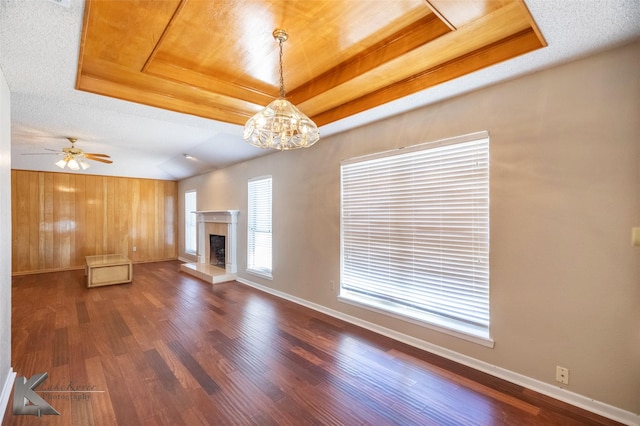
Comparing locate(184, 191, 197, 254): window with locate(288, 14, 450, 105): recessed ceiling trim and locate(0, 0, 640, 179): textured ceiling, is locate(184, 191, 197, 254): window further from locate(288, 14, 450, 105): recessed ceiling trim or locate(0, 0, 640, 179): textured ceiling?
locate(288, 14, 450, 105): recessed ceiling trim

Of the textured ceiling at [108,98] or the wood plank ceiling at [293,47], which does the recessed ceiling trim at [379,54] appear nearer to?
the wood plank ceiling at [293,47]

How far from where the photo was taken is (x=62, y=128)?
4062mm

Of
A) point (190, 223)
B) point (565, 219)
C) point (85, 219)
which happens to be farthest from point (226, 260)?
point (565, 219)

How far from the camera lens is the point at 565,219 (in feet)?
6.82

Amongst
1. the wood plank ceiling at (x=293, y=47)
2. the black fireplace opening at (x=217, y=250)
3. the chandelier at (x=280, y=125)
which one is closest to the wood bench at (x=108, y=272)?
the black fireplace opening at (x=217, y=250)

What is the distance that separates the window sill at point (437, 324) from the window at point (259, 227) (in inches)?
88.7

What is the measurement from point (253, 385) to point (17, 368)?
7.14 ft

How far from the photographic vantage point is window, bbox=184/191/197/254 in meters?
8.31

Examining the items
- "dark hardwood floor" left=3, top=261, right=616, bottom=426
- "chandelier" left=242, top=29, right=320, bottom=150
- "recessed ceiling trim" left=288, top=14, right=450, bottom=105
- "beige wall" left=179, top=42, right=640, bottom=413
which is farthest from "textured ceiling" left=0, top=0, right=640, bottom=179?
"dark hardwood floor" left=3, top=261, right=616, bottom=426

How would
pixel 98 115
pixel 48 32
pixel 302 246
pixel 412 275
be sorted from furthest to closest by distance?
pixel 302 246, pixel 98 115, pixel 412 275, pixel 48 32

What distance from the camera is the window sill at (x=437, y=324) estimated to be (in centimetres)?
250

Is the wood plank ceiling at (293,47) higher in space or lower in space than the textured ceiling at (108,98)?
higher

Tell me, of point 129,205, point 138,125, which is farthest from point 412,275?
point 129,205

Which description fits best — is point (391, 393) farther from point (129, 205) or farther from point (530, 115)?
point (129, 205)
